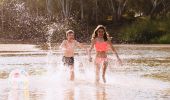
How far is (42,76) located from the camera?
1573 cm

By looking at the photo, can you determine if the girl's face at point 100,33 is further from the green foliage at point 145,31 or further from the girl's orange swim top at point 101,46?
the green foliage at point 145,31

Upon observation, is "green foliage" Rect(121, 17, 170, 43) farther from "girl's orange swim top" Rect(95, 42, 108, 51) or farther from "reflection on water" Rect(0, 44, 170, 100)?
"girl's orange swim top" Rect(95, 42, 108, 51)

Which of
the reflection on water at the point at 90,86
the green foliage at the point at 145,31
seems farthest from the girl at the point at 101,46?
the green foliage at the point at 145,31

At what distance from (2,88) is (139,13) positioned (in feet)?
154

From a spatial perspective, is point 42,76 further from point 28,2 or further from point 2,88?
point 28,2

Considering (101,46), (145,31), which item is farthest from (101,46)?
(145,31)

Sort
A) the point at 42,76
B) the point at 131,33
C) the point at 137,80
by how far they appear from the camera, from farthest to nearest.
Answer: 1. the point at 131,33
2. the point at 42,76
3. the point at 137,80

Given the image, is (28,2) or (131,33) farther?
(28,2)

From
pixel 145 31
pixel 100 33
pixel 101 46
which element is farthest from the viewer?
pixel 145 31

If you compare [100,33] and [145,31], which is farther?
[145,31]

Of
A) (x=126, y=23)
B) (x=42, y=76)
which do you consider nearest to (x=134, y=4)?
(x=126, y=23)

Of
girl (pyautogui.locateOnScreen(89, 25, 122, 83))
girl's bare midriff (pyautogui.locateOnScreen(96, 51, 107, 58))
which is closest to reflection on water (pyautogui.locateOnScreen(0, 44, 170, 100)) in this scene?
girl (pyautogui.locateOnScreen(89, 25, 122, 83))

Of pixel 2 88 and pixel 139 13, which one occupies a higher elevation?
pixel 139 13

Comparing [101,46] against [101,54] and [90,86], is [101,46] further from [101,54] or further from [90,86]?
[90,86]
